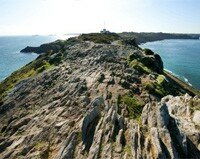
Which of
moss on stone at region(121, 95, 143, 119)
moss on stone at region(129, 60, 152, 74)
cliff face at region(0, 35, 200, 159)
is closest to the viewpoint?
cliff face at region(0, 35, 200, 159)

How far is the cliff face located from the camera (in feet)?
90.3

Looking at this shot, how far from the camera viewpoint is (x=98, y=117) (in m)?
33.7

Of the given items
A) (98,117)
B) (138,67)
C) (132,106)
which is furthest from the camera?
(138,67)

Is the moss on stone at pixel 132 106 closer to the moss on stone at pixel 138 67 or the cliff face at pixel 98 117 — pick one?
the cliff face at pixel 98 117

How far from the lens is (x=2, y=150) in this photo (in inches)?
1292

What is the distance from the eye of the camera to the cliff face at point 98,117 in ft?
90.3

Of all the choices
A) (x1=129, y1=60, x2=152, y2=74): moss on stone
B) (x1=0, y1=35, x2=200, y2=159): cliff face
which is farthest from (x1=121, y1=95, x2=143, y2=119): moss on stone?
(x1=129, y1=60, x2=152, y2=74): moss on stone

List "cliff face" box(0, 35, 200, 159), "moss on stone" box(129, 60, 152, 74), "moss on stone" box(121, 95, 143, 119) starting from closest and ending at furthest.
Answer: "cliff face" box(0, 35, 200, 159), "moss on stone" box(121, 95, 143, 119), "moss on stone" box(129, 60, 152, 74)

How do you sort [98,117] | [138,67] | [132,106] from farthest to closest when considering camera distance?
[138,67] < [132,106] < [98,117]

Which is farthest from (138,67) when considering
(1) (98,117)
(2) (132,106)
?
(1) (98,117)

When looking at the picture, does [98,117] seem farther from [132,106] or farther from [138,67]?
[138,67]

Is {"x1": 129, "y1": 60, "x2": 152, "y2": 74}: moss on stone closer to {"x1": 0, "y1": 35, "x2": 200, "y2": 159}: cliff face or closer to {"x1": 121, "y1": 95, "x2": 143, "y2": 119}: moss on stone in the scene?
{"x1": 0, "y1": 35, "x2": 200, "y2": 159}: cliff face

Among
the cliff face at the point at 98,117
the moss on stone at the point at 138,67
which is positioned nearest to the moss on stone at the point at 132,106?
the cliff face at the point at 98,117

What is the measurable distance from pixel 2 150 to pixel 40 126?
5230mm
